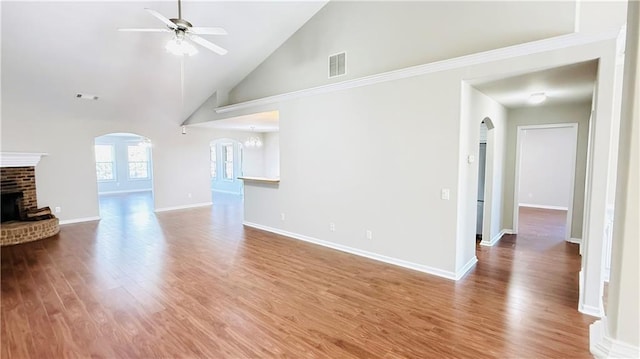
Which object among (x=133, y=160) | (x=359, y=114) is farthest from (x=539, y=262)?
(x=133, y=160)

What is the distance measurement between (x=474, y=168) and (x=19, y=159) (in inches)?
319

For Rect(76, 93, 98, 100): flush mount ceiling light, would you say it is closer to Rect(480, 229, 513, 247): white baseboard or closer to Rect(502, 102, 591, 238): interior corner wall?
Rect(480, 229, 513, 247): white baseboard

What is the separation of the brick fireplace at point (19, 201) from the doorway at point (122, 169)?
435cm

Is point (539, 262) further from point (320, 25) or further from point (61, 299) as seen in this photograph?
point (61, 299)

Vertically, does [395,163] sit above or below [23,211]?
above

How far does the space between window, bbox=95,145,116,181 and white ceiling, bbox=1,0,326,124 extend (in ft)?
20.1

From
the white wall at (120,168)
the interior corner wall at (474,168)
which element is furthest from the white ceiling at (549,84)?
the white wall at (120,168)

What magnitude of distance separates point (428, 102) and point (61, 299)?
189 inches

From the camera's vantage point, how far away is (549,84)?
3779mm

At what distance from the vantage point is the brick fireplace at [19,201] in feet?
17.5

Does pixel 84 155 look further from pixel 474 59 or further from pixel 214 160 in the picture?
pixel 474 59

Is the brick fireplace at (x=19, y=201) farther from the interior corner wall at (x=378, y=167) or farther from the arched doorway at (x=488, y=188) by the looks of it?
the arched doorway at (x=488, y=188)

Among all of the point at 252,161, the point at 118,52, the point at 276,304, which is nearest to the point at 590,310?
the point at 276,304

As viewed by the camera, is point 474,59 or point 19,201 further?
point 19,201
